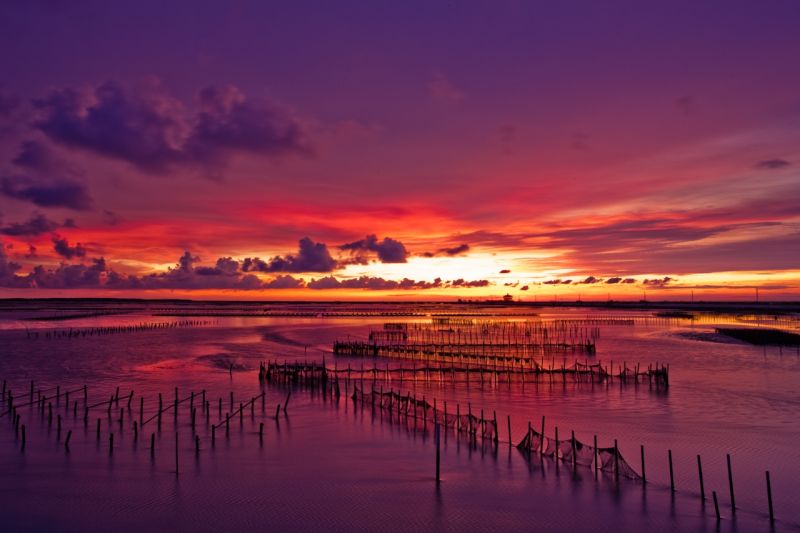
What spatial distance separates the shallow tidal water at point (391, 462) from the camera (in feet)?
53.1

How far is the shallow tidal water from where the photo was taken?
16.2m

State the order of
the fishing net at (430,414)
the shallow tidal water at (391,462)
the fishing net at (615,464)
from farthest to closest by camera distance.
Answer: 1. the fishing net at (430,414)
2. the fishing net at (615,464)
3. the shallow tidal water at (391,462)

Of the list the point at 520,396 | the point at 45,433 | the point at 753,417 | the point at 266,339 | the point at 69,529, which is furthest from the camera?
the point at 266,339

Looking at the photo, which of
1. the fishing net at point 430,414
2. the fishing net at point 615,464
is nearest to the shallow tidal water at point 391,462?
the fishing net at point 615,464

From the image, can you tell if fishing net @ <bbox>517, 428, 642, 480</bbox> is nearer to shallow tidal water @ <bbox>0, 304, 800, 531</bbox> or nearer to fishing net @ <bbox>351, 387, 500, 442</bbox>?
shallow tidal water @ <bbox>0, 304, 800, 531</bbox>

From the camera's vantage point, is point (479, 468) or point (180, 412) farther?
point (180, 412)

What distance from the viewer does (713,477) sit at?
763 inches

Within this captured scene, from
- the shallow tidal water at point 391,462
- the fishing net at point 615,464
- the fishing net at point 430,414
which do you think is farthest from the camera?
the fishing net at point 430,414

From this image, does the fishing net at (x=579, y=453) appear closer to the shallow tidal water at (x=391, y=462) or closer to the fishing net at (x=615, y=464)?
the fishing net at (x=615, y=464)

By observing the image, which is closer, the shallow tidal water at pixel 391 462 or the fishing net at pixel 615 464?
the shallow tidal water at pixel 391 462

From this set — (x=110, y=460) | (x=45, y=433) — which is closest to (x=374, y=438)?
(x=110, y=460)

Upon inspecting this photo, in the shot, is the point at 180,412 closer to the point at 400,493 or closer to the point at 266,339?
the point at 400,493

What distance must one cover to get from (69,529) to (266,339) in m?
55.7

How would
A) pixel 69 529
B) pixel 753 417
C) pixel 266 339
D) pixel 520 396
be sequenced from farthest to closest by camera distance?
pixel 266 339 → pixel 520 396 → pixel 753 417 → pixel 69 529
